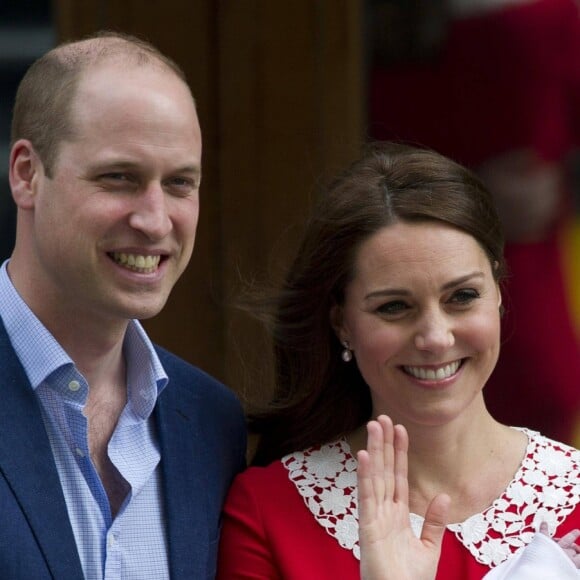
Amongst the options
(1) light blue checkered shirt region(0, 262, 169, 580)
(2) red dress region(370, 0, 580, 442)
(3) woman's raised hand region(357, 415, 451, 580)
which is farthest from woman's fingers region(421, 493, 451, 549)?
(2) red dress region(370, 0, 580, 442)

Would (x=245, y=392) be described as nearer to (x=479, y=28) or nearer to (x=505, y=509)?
(x=505, y=509)

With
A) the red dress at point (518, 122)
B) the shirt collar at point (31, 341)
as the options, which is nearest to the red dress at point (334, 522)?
the shirt collar at point (31, 341)

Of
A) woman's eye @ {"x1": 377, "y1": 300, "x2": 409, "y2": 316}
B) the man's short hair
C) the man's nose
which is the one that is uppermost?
the man's short hair

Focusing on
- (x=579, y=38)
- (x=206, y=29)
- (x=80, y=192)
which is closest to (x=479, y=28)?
(x=579, y=38)

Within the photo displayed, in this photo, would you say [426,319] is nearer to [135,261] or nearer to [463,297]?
[463,297]

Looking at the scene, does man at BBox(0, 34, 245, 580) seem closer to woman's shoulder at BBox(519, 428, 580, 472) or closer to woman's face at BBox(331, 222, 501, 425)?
woman's face at BBox(331, 222, 501, 425)

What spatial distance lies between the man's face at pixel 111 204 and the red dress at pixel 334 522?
55cm

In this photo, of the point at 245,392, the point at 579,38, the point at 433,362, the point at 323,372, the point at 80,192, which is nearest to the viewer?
the point at 80,192

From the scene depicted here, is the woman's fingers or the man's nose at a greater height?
the man's nose

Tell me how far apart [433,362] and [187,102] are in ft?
2.29

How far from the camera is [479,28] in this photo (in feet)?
14.9

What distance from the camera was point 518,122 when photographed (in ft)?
15.1

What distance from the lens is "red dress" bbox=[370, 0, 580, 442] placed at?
14.9 feet

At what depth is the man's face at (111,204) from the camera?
112 inches
